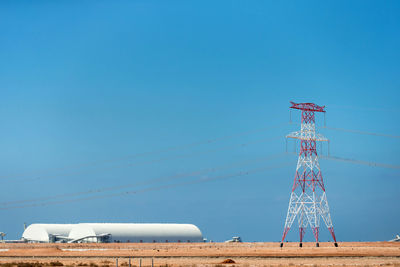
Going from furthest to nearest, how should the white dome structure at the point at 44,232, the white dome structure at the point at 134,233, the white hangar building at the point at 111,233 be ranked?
the white dome structure at the point at 44,232
the white hangar building at the point at 111,233
the white dome structure at the point at 134,233

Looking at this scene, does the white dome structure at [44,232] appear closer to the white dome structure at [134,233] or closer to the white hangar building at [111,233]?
the white hangar building at [111,233]

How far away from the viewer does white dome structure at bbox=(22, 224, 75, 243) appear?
16788cm

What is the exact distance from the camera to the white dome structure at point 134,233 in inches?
Answer: 6329

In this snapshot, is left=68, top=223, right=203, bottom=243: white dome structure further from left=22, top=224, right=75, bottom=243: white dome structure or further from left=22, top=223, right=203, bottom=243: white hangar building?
left=22, top=224, right=75, bottom=243: white dome structure

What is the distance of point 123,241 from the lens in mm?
165125

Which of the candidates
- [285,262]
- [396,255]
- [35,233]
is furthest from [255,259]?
[35,233]

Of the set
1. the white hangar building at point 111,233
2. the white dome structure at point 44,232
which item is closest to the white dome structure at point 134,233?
the white hangar building at point 111,233

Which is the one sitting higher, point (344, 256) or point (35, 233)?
point (35, 233)

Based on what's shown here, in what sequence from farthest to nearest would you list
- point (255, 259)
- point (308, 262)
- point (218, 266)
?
point (255, 259)
point (308, 262)
point (218, 266)

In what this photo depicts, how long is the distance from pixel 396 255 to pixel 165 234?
105610mm

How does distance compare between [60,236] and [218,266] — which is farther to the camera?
[60,236]

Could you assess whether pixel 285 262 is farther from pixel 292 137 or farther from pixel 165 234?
pixel 165 234

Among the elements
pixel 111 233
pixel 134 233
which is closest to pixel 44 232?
pixel 111 233

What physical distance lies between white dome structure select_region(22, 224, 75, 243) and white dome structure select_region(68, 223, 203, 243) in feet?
12.1
